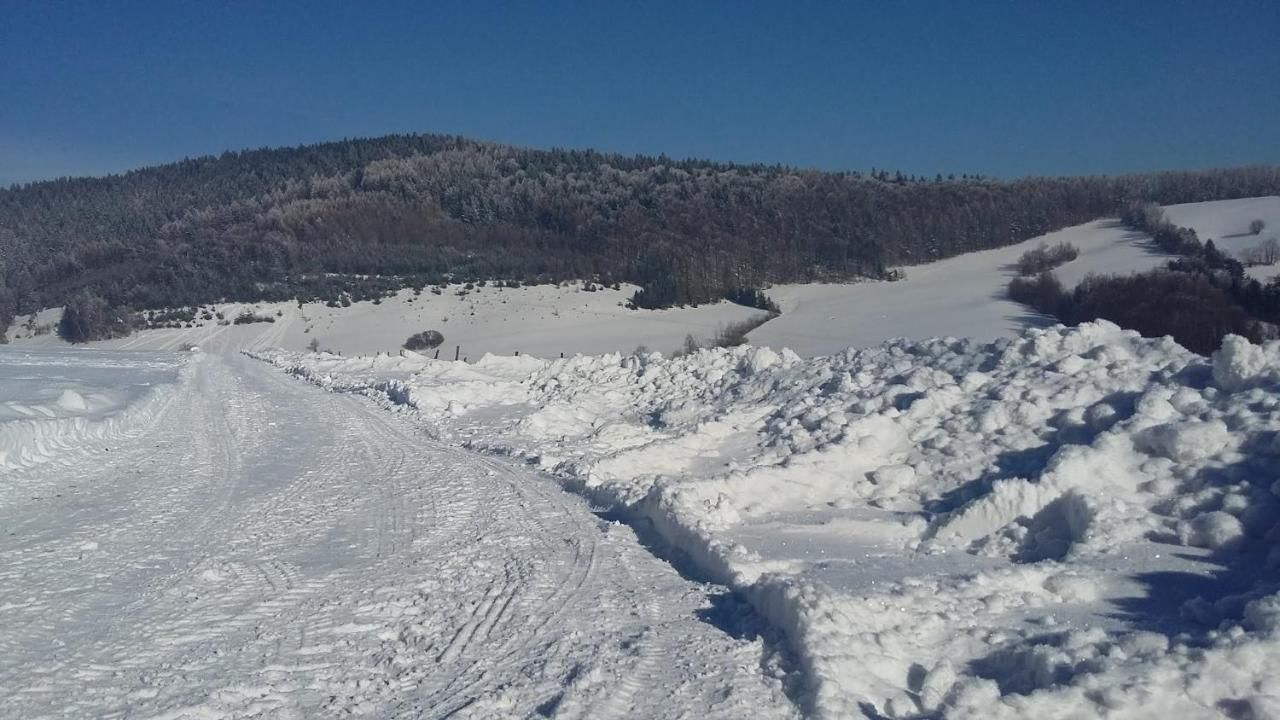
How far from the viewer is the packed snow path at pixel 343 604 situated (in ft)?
16.7

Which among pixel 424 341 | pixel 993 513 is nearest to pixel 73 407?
pixel 993 513

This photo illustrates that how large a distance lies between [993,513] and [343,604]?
4969mm

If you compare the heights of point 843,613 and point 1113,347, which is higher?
point 1113,347

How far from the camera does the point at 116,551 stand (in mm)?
7809

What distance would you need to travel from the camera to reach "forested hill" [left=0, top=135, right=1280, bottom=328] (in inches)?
2371

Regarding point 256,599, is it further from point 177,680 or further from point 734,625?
point 734,625

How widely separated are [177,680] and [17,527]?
4.53 meters

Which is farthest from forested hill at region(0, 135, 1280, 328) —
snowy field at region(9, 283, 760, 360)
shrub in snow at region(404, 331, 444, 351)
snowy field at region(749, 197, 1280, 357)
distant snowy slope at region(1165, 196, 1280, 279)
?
shrub in snow at region(404, 331, 444, 351)

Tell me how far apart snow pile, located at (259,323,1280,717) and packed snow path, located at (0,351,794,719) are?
59 cm

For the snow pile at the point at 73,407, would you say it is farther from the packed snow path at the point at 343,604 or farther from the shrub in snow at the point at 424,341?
the shrub in snow at the point at 424,341

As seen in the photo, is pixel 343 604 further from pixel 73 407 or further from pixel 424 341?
pixel 424 341

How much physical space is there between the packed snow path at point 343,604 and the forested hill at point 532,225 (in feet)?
131

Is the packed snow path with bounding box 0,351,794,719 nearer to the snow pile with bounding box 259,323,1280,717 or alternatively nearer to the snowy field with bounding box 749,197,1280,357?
the snow pile with bounding box 259,323,1280,717

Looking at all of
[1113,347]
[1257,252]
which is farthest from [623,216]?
[1113,347]
